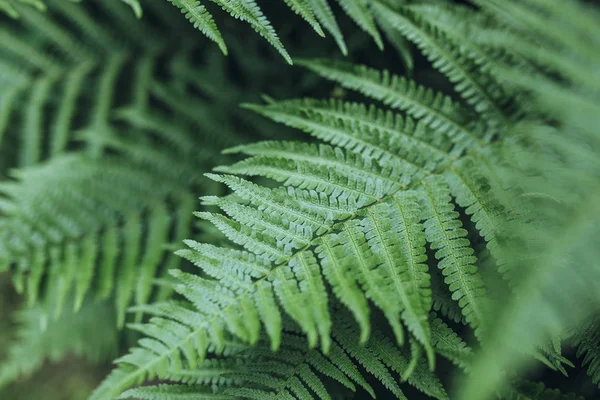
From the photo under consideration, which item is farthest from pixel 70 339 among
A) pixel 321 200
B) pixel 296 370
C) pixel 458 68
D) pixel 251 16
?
pixel 458 68

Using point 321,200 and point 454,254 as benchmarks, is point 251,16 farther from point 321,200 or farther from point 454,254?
point 454,254

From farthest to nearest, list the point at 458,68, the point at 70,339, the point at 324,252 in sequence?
the point at 70,339 < the point at 458,68 < the point at 324,252

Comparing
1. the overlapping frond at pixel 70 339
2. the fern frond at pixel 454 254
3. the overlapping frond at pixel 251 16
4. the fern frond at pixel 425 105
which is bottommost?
the overlapping frond at pixel 70 339

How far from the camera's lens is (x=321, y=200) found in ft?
3.53

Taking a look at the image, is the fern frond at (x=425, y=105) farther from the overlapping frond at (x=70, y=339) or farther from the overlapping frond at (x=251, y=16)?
the overlapping frond at (x=70, y=339)

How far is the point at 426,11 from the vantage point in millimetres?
1357

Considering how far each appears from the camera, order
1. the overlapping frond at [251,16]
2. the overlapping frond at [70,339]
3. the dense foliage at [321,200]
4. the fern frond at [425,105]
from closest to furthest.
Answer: the dense foliage at [321,200] < the overlapping frond at [251,16] < the fern frond at [425,105] < the overlapping frond at [70,339]

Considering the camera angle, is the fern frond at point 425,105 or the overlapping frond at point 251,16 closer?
the overlapping frond at point 251,16

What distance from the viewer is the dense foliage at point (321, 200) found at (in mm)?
941

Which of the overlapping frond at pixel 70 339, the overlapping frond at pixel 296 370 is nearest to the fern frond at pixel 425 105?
the overlapping frond at pixel 296 370

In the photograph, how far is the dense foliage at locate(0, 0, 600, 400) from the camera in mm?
941

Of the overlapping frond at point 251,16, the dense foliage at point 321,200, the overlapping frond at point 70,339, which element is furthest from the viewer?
the overlapping frond at point 70,339

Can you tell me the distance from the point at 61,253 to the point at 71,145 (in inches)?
31.6

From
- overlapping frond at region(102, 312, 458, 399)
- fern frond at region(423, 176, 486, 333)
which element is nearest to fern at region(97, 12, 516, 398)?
fern frond at region(423, 176, 486, 333)
